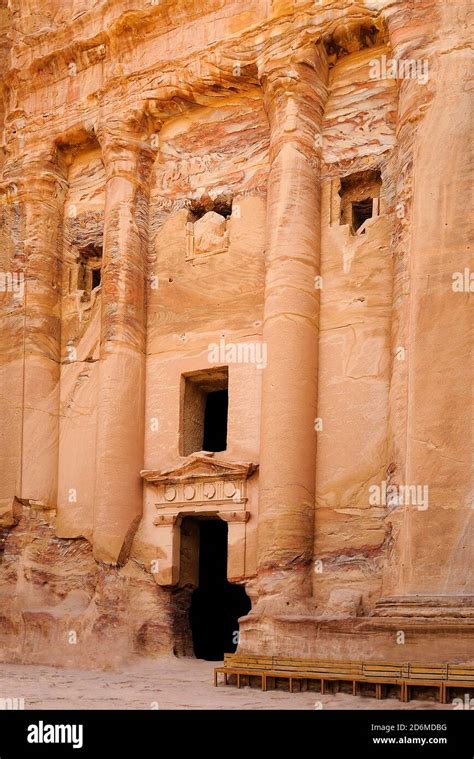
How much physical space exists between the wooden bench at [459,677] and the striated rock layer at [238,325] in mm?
774

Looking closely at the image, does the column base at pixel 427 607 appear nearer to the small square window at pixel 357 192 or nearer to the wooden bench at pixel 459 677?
the wooden bench at pixel 459 677

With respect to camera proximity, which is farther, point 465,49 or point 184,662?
point 184,662

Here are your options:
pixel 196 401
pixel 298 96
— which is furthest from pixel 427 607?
pixel 298 96

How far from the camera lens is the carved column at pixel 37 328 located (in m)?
19.6

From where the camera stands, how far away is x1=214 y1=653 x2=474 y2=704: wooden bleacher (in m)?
11.8

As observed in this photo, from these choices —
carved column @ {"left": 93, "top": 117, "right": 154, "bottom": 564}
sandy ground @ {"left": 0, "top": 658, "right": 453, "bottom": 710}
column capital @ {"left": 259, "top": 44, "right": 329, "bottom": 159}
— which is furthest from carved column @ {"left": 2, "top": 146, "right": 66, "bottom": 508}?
column capital @ {"left": 259, "top": 44, "right": 329, "bottom": 159}

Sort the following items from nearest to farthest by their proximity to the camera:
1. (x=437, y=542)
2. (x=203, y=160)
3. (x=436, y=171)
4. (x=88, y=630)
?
(x=437, y=542), (x=436, y=171), (x=88, y=630), (x=203, y=160)

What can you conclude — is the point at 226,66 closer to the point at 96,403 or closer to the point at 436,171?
A: the point at 436,171

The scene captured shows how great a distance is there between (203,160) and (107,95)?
2.33m

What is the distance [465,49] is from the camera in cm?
1511

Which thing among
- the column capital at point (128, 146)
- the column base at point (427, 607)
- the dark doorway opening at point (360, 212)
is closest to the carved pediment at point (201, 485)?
the column base at point (427, 607)

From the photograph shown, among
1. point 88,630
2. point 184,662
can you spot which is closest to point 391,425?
point 184,662

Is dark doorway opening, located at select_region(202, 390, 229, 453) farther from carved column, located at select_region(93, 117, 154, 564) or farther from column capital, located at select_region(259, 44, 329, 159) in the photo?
column capital, located at select_region(259, 44, 329, 159)

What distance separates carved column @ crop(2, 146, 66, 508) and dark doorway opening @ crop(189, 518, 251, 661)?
9.91 feet
